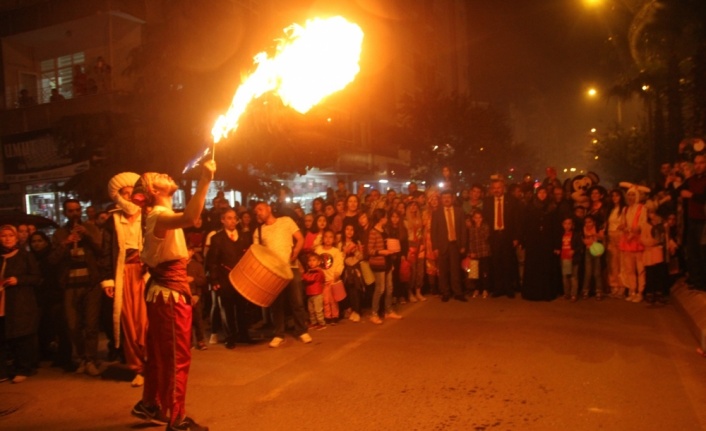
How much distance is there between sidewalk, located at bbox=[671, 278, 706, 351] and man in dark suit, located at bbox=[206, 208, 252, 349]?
573 cm

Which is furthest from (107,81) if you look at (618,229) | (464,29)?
(464,29)

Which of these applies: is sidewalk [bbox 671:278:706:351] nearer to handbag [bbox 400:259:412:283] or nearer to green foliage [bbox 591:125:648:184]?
handbag [bbox 400:259:412:283]

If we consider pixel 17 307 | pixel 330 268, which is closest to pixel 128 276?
pixel 17 307

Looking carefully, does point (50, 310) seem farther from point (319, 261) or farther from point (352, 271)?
point (352, 271)

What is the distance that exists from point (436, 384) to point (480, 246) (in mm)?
5428

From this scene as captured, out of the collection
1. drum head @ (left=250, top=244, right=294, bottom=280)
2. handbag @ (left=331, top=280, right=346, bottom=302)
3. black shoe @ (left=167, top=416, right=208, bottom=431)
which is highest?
drum head @ (left=250, top=244, right=294, bottom=280)

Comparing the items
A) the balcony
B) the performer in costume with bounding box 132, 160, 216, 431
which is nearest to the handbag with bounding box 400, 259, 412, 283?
the performer in costume with bounding box 132, 160, 216, 431

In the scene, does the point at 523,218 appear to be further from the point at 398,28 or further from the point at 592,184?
the point at 398,28

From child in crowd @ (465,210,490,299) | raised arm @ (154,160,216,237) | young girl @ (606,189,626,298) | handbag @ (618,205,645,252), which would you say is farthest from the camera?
child in crowd @ (465,210,490,299)

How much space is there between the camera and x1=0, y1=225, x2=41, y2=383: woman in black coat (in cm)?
695

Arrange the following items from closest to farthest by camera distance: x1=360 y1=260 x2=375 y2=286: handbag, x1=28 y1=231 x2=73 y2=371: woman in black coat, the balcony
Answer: x1=28 y1=231 x2=73 y2=371: woman in black coat → x1=360 y1=260 x2=375 y2=286: handbag → the balcony

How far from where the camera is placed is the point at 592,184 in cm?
1224

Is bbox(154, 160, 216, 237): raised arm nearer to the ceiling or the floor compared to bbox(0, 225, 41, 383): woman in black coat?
nearer to the ceiling

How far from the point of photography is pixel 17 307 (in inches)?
275
